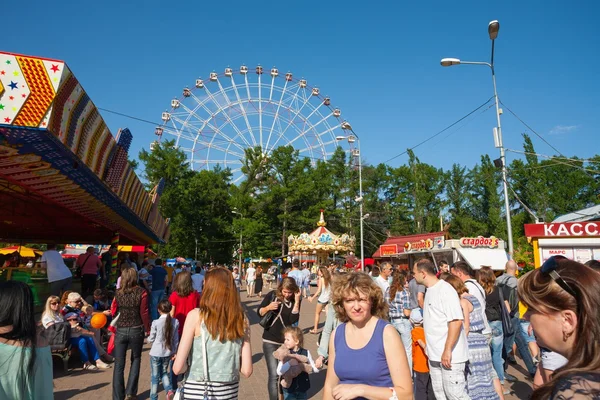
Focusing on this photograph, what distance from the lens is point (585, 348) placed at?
135 centimetres

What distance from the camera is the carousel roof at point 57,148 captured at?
16.1 feet

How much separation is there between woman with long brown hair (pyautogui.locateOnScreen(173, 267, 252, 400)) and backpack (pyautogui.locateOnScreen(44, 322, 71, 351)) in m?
5.05

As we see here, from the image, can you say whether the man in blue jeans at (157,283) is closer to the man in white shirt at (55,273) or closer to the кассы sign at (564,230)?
the man in white shirt at (55,273)

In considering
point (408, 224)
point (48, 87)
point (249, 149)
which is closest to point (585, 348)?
point (48, 87)

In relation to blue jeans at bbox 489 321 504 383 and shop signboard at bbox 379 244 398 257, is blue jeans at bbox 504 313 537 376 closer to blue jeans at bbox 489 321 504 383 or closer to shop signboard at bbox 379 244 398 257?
blue jeans at bbox 489 321 504 383

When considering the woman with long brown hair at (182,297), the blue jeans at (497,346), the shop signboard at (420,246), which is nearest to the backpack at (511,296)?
the blue jeans at (497,346)

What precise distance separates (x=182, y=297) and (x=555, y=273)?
5.49m

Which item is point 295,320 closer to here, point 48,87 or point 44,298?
point 48,87

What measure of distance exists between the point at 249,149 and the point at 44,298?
40511 millimetres

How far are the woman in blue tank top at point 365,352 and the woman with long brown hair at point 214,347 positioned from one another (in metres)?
0.76

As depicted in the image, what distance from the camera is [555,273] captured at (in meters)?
1.49

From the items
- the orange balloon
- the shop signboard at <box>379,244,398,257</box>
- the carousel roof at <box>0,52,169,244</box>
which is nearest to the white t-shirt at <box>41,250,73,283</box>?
the carousel roof at <box>0,52,169,244</box>

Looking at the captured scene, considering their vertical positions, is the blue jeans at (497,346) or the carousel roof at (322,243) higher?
the carousel roof at (322,243)

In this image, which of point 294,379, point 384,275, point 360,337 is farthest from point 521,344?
point 360,337
